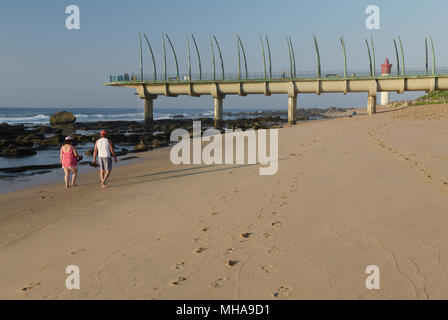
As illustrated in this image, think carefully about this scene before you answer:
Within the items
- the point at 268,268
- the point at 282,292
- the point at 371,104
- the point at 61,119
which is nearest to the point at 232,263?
the point at 268,268

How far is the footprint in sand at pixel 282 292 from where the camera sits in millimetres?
3328

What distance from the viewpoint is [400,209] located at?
5.63 meters

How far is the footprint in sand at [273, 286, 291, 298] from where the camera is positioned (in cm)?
333

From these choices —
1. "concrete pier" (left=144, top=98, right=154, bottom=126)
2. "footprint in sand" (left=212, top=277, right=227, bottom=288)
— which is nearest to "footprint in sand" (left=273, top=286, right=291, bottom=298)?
"footprint in sand" (left=212, top=277, right=227, bottom=288)

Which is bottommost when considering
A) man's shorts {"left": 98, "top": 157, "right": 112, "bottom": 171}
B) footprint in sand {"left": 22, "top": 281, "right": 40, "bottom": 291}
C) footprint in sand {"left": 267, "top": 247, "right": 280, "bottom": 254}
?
footprint in sand {"left": 22, "top": 281, "right": 40, "bottom": 291}

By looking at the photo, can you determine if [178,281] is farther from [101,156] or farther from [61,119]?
[61,119]

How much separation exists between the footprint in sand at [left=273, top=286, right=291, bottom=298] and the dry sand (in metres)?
0.02

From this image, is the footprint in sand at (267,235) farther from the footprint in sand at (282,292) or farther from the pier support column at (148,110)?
the pier support column at (148,110)

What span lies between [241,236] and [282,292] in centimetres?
→ 161

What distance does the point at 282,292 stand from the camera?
3381 millimetres

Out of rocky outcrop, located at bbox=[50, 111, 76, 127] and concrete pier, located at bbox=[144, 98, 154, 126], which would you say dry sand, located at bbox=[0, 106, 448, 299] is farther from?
rocky outcrop, located at bbox=[50, 111, 76, 127]
